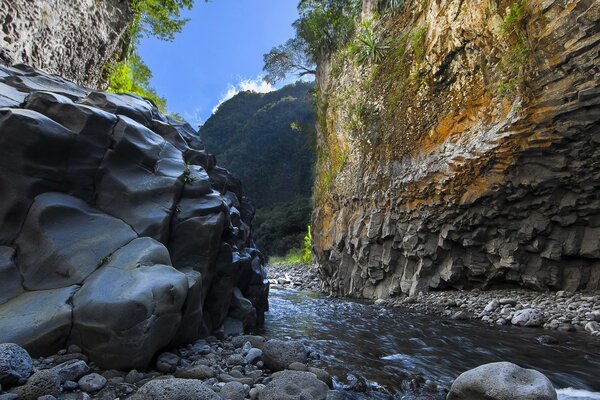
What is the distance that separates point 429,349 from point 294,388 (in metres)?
3.97

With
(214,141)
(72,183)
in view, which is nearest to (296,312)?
(72,183)

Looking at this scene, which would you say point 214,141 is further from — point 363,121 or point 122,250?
point 122,250

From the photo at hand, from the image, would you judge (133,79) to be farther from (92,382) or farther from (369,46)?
(92,382)

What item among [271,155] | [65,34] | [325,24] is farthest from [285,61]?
[271,155]

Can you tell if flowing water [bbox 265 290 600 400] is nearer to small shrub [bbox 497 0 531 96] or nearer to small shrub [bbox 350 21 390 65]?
small shrub [bbox 497 0 531 96]

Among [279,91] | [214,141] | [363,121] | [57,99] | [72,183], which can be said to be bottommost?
[72,183]

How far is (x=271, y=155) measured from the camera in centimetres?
7112

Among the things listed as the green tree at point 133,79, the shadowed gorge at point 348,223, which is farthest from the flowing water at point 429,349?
the green tree at point 133,79

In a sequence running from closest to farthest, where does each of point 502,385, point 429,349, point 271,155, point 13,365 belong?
point 13,365 → point 502,385 → point 429,349 → point 271,155

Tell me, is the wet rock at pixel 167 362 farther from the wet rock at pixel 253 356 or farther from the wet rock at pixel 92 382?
the wet rock at pixel 253 356

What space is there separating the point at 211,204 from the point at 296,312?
6464 millimetres

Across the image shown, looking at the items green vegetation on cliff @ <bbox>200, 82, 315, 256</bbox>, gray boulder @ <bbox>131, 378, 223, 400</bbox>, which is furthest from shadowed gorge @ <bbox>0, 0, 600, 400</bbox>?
green vegetation on cliff @ <bbox>200, 82, 315, 256</bbox>

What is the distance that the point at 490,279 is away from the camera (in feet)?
40.9

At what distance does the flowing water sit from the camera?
5.26 metres
